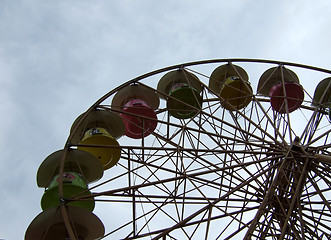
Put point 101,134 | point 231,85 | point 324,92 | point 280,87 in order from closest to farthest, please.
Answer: point 101,134
point 324,92
point 280,87
point 231,85

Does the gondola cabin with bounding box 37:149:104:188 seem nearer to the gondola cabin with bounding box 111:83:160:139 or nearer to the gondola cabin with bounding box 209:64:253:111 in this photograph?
the gondola cabin with bounding box 111:83:160:139

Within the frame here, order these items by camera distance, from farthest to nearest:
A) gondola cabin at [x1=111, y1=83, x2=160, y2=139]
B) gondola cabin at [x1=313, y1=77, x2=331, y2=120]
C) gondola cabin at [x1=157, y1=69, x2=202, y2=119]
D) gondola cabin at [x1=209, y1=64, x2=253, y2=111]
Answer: gondola cabin at [x1=209, y1=64, x2=253, y2=111] → gondola cabin at [x1=157, y1=69, x2=202, y2=119] → gondola cabin at [x1=111, y1=83, x2=160, y2=139] → gondola cabin at [x1=313, y1=77, x2=331, y2=120]

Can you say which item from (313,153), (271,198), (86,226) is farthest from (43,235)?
(313,153)

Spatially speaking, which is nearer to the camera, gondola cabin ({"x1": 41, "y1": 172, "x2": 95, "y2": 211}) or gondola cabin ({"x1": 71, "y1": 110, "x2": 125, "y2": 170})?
gondola cabin ({"x1": 41, "y1": 172, "x2": 95, "y2": 211})

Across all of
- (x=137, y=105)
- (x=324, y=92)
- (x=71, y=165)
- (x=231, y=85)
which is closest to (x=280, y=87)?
(x=324, y=92)

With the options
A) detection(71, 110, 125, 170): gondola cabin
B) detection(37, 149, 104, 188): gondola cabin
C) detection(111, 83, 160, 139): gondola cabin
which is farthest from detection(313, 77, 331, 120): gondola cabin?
detection(37, 149, 104, 188): gondola cabin

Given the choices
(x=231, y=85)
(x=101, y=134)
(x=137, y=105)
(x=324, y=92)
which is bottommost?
(x=101, y=134)

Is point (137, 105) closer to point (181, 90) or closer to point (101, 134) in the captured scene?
point (181, 90)

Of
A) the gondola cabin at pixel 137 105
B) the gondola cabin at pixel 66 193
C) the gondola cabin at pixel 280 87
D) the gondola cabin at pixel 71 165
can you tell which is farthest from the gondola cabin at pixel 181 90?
the gondola cabin at pixel 66 193

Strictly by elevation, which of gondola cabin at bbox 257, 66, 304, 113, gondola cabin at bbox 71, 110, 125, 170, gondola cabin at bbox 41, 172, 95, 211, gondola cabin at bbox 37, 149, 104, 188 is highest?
gondola cabin at bbox 257, 66, 304, 113

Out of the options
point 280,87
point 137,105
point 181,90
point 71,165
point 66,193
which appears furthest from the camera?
point 280,87

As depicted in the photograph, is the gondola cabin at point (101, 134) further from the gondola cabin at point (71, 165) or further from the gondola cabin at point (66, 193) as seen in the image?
the gondola cabin at point (66, 193)

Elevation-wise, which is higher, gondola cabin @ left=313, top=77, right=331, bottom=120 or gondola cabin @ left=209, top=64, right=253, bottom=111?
A: gondola cabin @ left=209, top=64, right=253, bottom=111

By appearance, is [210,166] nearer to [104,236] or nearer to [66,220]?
[104,236]
